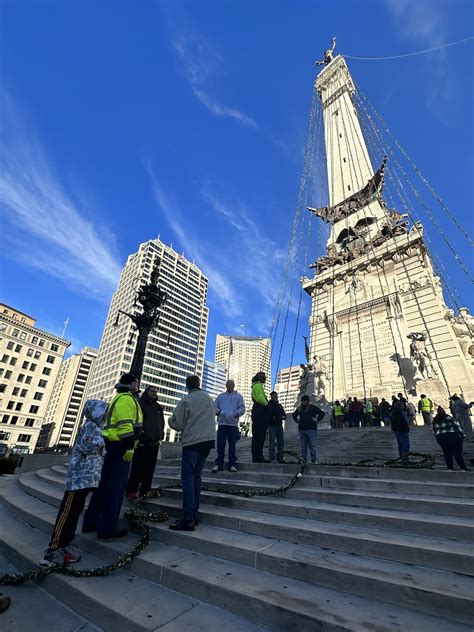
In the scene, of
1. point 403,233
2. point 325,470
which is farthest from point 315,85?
point 325,470

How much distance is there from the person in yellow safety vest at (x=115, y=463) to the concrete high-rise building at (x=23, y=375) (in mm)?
55738

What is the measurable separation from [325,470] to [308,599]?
3625 mm

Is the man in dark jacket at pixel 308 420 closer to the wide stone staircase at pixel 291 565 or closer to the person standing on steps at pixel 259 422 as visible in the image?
the person standing on steps at pixel 259 422

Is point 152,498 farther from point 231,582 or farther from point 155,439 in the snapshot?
point 231,582

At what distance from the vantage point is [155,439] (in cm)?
507

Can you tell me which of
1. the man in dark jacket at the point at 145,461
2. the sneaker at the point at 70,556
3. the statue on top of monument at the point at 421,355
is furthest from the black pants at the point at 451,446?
the statue on top of monument at the point at 421,355

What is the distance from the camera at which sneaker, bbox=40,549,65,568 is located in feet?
9.12

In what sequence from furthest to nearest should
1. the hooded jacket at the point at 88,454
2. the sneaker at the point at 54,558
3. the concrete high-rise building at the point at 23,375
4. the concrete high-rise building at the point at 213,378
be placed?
the concrete high-rise building at the point at 213,378, the concrete high-rise building at the point at 23,375, the hooded jacket at the point at 88,454, the sneaker at the point at 54,558

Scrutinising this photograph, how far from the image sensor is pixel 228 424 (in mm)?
6285

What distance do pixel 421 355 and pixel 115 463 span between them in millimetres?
16688

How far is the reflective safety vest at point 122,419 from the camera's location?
3560mm

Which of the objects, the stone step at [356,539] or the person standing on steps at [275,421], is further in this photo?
the person standing on steps at [275,421]

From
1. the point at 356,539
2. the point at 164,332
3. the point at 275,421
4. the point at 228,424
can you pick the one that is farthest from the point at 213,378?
the point at 356,539

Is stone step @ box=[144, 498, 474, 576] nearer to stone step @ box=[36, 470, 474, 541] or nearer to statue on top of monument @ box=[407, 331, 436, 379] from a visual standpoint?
stone step @ box=[36, 470, 474, 541]
